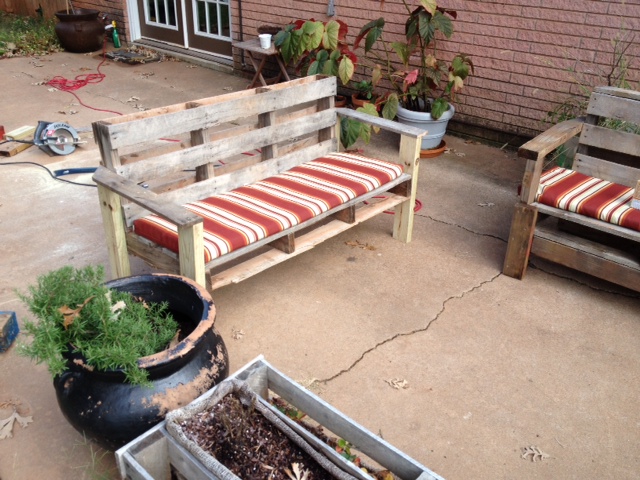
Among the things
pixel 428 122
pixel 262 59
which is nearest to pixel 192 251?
pixel 428 122

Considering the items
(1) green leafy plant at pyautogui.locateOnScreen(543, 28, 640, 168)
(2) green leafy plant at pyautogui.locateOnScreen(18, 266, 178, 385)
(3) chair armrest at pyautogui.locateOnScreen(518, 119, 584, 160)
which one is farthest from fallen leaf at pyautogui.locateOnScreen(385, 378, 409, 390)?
(1) green leafy plant at pyautogui.locateOnScreen(543, 28, 640, 168)

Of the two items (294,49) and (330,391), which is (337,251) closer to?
(330,391)

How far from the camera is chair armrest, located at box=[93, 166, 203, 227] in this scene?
2742 millimetres

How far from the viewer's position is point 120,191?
9.62 ft

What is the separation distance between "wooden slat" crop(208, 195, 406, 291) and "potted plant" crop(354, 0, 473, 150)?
1751mm

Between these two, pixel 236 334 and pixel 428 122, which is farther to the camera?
pixel 428 122

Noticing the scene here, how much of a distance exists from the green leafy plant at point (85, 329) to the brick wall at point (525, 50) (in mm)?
4333

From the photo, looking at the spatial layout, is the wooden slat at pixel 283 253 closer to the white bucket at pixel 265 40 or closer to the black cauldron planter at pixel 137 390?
the black cauldron planter at pixel 137 390

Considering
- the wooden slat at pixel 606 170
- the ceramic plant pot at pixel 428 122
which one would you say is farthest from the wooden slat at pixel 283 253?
the ceramic plant pot at pixel 428 122

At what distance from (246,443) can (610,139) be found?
2.98 meters

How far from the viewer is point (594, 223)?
3.39 meters

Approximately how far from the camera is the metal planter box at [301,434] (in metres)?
2.06

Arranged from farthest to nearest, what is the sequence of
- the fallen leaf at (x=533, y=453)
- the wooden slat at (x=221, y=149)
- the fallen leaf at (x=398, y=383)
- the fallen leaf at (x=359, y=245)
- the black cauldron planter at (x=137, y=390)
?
the fallen leaf at (x=359, y=245), the wooden slat at (x=221, y=149), the fallen leaf at (x=398, y=383), the fallen leaf at (x=533, y=453), the black cauldron planter at (x=137, y=390)

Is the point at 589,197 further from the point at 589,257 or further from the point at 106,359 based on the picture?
the point at 106,359
